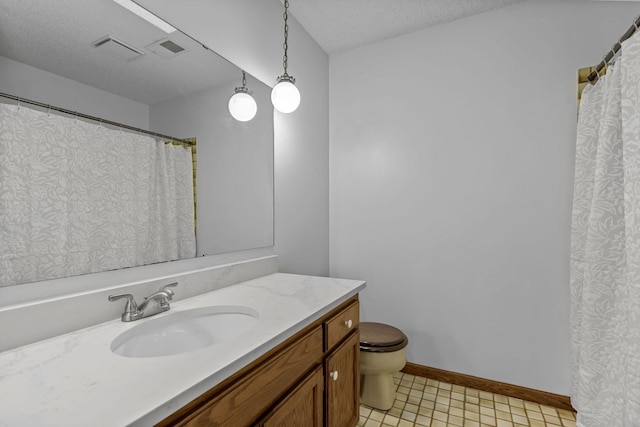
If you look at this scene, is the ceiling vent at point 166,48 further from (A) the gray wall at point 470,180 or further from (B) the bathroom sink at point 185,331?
(A) the gray wall at point 470,180

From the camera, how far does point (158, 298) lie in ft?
3.42

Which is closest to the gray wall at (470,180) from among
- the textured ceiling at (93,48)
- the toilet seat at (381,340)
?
the toilet seat at (381,340)

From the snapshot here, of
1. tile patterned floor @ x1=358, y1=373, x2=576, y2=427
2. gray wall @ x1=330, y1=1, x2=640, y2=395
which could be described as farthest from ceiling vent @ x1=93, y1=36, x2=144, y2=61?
tile patterned floor @ x1=358, y1=373, x2=576, y2=427

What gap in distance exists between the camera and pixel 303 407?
1.03 m

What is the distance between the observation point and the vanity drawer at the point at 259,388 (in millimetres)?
679

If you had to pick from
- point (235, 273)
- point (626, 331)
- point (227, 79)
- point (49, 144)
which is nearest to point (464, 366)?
point (626, 331)

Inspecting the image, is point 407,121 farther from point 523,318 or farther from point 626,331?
point 626,331

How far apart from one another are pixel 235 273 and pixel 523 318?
1.77m

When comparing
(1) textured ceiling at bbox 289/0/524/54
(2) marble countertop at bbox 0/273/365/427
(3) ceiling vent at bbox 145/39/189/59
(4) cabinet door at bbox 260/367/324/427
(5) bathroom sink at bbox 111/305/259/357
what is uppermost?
(1) textured ceiling at bbox 289/0/524/54

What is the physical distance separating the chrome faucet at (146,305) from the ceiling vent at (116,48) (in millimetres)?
838

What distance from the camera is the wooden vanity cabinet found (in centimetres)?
70

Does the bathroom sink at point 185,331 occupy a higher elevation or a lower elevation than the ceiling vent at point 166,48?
lower

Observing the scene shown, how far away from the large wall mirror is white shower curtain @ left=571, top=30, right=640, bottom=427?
1547 mm

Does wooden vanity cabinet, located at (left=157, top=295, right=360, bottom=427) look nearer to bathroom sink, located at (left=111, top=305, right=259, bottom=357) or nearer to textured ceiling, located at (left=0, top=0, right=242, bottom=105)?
bathroom sink, located at (left=111, top=305, right=259, bottom=357)
